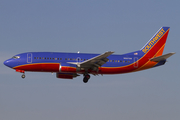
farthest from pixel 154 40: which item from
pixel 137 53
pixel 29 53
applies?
pixel 29 53

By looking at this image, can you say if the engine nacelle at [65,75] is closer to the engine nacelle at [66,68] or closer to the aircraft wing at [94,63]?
the aircraft wing at [94,63]

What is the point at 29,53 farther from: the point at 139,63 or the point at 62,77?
the point at 139,63

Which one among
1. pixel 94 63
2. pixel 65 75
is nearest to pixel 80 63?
pixel 94 63

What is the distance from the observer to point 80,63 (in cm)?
5794

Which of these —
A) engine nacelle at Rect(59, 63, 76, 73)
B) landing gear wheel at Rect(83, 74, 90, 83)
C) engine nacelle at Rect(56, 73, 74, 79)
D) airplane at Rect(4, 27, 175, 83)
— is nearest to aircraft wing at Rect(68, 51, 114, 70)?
airplane at Rect(4, 27, 175, 83)

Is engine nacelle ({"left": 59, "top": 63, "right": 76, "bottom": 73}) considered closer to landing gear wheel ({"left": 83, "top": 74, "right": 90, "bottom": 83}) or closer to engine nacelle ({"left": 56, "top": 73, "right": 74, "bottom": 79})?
landing gear wheel ({"left": 83, "top": 74, "right": 90, "bottom": 83})

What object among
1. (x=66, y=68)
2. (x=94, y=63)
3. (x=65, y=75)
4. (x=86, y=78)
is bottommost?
(x=86, y=78)

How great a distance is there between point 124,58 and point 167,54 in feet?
24.0

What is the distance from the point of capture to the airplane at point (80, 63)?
58.4 meters

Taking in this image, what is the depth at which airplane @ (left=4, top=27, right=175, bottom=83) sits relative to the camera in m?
58.4

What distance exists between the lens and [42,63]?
58875 mm

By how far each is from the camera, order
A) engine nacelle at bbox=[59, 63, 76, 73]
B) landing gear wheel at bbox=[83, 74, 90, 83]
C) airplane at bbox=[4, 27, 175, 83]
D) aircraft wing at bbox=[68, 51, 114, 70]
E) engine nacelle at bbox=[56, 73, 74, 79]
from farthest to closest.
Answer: engine nacelle at bbox=[56, 73, 74, 79] → landing gear wheel at bbox=[83, 74, 90, 83] → airplane at bbox=[4, 27, 175, 83] → engine nacelle at bbox=[59, 63, 76, 73] → aircraft wing at bbox=[68, 51, 114, 70]

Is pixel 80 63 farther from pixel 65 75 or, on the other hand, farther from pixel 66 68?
pixel 65 75

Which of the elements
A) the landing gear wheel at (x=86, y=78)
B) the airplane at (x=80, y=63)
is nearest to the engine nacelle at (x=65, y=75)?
the airplane at (x=80, y=63)
